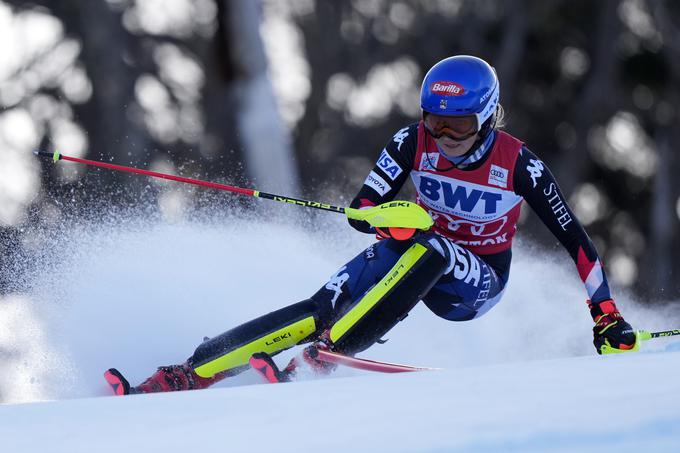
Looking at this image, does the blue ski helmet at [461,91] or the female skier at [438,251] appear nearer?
the female skier at [438,251]

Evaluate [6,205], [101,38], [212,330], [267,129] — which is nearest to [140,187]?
→ [267,129]

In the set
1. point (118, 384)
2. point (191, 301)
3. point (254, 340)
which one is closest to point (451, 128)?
point (254, 340)

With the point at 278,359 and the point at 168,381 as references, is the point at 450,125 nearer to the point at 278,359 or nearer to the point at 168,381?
the point at 168,381

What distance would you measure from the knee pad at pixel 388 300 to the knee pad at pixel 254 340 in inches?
6.5

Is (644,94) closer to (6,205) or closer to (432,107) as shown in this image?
(6,205)

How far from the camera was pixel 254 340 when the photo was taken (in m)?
5.08

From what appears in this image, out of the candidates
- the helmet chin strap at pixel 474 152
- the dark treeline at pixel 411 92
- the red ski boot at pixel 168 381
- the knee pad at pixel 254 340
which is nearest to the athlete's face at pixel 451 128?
the helmet chin strap at pixel 474 152

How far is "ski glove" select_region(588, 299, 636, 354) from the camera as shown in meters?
5.23

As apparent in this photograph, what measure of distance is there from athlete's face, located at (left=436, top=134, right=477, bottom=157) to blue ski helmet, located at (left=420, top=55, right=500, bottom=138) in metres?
0.07

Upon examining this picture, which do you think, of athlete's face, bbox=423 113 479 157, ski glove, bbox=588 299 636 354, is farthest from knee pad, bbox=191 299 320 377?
ski glove, bbox=588 299 636 354

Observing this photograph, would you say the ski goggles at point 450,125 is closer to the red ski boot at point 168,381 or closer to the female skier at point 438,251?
the female skier at point 438,251

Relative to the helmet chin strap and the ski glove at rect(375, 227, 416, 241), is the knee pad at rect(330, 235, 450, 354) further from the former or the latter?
the helmet chin strap

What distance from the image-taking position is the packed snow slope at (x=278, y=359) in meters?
2.92

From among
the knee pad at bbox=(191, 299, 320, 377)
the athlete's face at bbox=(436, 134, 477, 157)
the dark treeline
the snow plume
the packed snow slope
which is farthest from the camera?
the dark treeline
